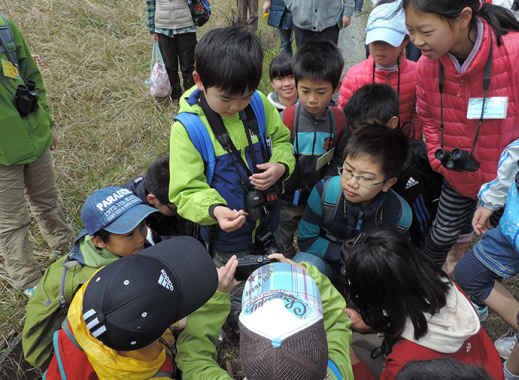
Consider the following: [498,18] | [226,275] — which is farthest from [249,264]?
[498,18]

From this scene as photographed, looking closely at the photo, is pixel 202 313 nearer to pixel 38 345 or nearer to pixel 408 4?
pixel 38 345

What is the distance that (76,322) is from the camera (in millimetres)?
1277

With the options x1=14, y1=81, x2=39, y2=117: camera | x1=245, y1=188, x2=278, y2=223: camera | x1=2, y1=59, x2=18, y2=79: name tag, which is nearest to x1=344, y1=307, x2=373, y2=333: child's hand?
x1=245, y1=188, x2=278, y2=223: camera

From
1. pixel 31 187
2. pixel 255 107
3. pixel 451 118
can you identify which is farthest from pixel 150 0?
pixel 451 118

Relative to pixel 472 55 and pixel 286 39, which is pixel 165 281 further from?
pixel 286 39

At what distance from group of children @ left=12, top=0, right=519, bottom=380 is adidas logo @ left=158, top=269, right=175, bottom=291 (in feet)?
0.04

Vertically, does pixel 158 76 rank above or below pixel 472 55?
below

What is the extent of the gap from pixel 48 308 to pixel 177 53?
357 centimetres

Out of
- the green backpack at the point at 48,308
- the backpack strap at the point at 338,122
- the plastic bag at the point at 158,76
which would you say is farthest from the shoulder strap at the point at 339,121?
the plastic bag at the point at 158,76

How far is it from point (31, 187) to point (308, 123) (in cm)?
205

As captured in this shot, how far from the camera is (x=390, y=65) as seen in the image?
2.61m

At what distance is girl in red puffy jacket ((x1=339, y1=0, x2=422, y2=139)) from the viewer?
2.38m

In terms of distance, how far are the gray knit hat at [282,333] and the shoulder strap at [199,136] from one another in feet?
2.56

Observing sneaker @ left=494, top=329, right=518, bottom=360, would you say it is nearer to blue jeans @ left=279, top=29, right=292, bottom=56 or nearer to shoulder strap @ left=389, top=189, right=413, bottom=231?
shoulder strap @ left=389, top=189, right=413, bottom=231
